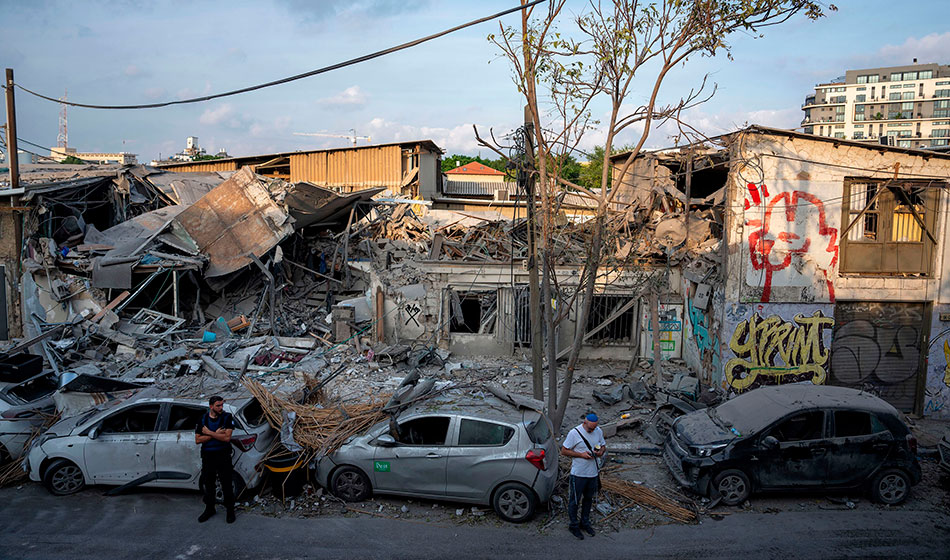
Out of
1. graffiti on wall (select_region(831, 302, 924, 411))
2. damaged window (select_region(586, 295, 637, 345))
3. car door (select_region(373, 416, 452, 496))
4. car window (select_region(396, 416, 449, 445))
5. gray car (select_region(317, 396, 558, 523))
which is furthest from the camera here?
damaged window (select_region(586, 295, 637, 345))

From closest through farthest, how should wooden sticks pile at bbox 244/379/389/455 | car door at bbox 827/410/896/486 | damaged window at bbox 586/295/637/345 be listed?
1. wooden sticks pile at bbox 244/379/389/455
2. car door at bbox 827/410/896/486
3. damaged window at bbox 586/295/637/345

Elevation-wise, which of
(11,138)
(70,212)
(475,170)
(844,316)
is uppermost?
(475,170)

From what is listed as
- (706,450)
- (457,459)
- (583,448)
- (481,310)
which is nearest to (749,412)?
(706,450)

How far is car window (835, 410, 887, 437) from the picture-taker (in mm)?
8320

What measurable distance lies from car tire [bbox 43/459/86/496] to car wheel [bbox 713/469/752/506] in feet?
29.5

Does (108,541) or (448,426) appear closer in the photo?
(108,541)

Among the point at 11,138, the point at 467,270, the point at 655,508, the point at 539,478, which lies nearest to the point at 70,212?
the point at 11,138

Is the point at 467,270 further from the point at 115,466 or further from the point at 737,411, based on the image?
the point at 115,466

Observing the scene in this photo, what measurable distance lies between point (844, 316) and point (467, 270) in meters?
8.86

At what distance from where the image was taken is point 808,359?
40.7 feet

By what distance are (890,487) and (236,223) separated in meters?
17.2

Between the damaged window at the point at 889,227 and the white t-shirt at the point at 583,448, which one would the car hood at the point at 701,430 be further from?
the damaged window at the point at 889,227

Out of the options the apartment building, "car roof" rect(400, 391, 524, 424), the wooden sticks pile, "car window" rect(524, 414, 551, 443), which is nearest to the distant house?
the wooden sticks pile

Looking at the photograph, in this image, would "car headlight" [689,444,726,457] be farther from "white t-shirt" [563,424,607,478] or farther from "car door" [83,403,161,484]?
"car door" [83,403,161,484]
